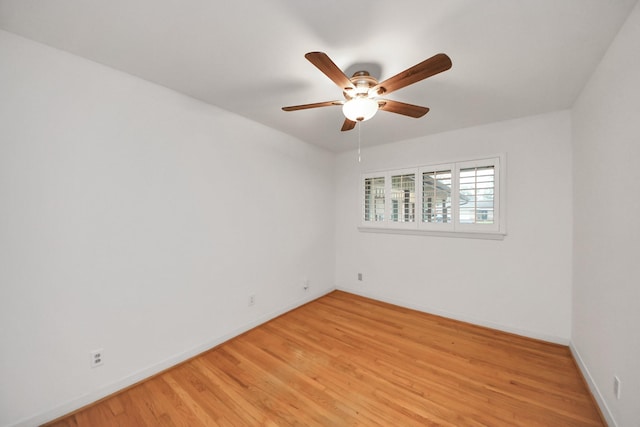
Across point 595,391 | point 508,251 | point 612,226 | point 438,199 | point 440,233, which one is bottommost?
point 595,391

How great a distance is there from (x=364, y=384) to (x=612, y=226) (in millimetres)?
1973

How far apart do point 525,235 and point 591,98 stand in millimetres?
1341

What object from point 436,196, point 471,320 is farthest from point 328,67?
point 471,320

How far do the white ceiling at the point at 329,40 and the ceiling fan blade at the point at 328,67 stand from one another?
23cm

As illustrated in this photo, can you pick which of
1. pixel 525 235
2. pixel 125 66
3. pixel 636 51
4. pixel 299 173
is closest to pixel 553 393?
pixel 525 235

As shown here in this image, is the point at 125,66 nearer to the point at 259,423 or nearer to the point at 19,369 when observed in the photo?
the point at 19,369

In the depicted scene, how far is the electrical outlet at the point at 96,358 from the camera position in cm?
163

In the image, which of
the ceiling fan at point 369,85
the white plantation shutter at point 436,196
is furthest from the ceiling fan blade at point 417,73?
the white plantation shutter at point 436,196

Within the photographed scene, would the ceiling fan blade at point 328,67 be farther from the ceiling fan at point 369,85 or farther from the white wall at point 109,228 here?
the white wall at point 109,228

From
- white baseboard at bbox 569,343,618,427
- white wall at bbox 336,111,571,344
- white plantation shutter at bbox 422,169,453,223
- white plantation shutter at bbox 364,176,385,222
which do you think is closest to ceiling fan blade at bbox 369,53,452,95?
white wall at bbox 336,111,571,344

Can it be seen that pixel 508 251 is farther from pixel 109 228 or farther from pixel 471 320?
pixel 109 228

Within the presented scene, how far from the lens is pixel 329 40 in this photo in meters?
1.42

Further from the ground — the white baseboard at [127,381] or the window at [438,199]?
the window at [438,199]

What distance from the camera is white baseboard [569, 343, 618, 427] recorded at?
1.43 metres
